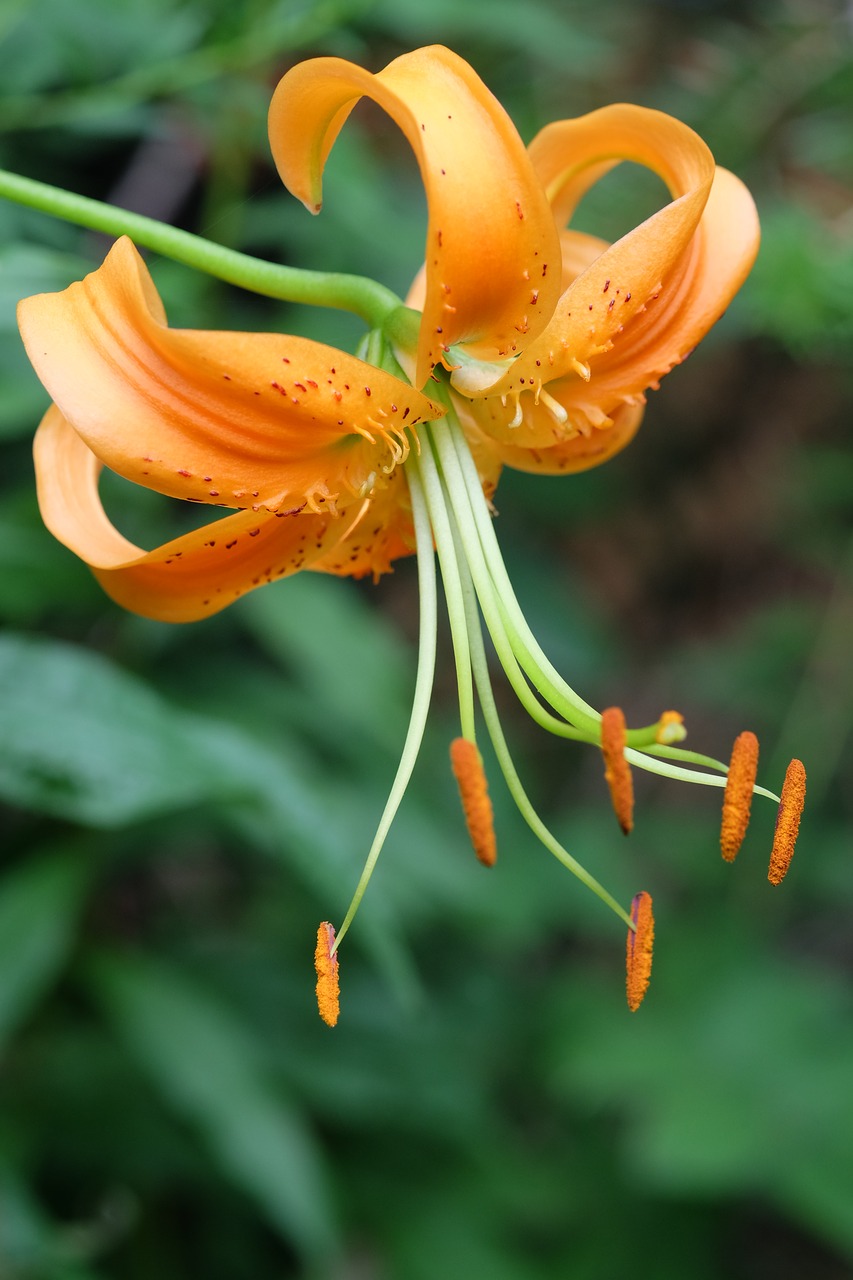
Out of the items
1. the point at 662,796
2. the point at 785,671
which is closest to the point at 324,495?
the point at 785,671

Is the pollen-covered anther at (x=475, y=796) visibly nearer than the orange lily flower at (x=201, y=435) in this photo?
No

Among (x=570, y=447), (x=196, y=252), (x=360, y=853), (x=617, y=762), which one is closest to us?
(x=196, y=252)

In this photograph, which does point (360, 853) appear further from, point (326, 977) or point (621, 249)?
point (621, 249)

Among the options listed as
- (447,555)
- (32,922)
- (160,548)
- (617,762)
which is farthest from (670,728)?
(32,922)

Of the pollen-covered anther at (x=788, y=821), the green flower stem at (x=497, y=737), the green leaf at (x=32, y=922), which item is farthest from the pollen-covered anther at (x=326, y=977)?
the green leaf at (x=32, y=922)

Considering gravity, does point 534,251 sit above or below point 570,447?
above

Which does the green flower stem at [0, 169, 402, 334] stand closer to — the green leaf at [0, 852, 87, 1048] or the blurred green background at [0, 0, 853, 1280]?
the blurred green background at [0, 0, 853, 1280]

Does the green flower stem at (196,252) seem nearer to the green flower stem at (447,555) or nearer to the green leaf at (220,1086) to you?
the green flower stem at (447,555)
